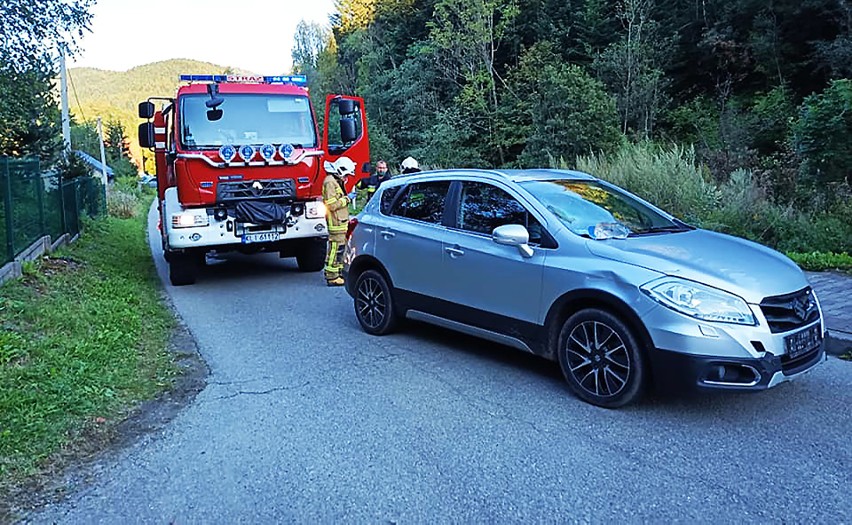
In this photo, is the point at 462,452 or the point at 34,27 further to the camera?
the point at 34,27

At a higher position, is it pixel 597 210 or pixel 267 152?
pixel 267 152

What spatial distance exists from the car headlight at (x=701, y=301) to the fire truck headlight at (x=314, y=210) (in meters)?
7.10

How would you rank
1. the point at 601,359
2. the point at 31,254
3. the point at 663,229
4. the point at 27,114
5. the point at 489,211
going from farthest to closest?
the point at 27,114 < the point at 31,254 < the point at 489,211 < the point at 663,229 < the point at 601,359

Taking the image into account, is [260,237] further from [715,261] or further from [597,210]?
[715,261]

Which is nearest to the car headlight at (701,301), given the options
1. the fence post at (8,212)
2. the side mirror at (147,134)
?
the fence post at (8,212)

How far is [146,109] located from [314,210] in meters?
3.27

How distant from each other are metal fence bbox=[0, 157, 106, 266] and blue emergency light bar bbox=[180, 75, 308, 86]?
2.94m

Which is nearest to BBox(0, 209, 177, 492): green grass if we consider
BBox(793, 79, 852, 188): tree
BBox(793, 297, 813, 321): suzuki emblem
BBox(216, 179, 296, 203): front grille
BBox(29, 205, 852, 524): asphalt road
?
BBox(29, 205, 852, 524): asphalt road

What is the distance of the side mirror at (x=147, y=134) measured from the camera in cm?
1159

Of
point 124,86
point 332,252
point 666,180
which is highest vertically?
point 124,86


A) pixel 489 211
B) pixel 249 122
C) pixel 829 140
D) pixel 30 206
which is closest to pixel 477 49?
pixel 829 140

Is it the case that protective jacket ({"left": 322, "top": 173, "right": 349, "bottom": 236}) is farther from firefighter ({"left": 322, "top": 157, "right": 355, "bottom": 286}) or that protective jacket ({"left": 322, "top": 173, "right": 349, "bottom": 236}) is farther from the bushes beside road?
the bushes beside road

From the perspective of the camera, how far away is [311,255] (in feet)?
38.9

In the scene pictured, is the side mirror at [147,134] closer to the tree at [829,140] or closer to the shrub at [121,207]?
the tree at [829,140]
